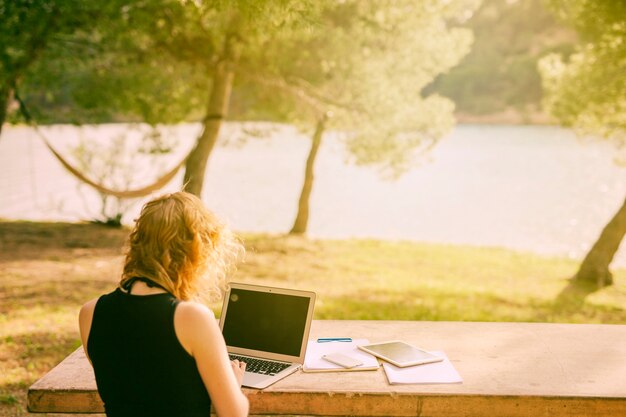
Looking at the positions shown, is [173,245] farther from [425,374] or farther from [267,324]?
[425,374]

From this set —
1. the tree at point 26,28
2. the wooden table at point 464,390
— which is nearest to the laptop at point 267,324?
the wooden table at point 464,390

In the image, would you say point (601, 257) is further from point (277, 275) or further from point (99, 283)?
point (99, 283)

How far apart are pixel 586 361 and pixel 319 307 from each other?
464cm

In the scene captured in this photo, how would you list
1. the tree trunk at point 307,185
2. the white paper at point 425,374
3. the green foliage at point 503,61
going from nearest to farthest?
the white paper at point 425,374
the tree trunk at point 307,185
the green foliage at point 503,61

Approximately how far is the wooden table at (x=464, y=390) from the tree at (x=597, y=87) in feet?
22.2

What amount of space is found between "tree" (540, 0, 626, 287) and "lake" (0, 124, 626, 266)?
1037 mm

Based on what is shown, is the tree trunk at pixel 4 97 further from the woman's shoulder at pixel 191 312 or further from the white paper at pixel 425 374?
the woman's shoulder at pixel 191 312

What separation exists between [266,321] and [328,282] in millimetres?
6345

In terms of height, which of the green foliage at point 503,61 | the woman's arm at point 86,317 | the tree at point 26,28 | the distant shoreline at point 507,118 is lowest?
the woman's arm at point 86,317

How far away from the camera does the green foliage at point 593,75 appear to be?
8.91 m

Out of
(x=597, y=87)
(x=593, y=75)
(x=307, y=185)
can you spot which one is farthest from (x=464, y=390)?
(x=307, y=185)

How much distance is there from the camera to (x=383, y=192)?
25.7 meters

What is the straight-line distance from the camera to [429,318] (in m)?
6.85

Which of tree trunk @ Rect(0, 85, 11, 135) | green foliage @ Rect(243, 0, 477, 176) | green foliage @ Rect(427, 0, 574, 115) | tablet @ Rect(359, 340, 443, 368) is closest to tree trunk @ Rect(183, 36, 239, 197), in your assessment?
green foliage @ Rect(243, 0, 477, 176)
